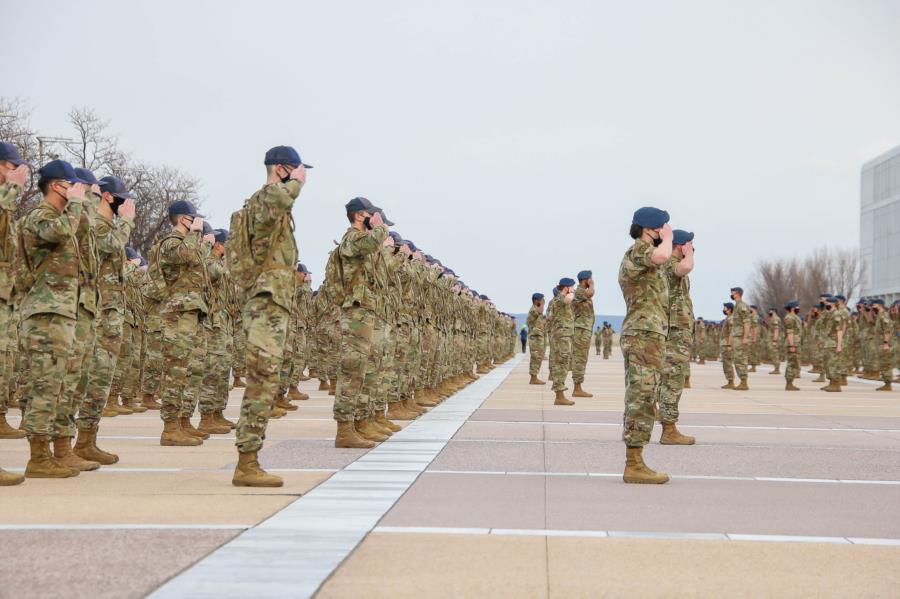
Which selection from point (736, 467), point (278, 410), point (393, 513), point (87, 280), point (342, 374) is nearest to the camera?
point (393, 513)

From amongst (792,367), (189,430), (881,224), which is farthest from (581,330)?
(881,224)

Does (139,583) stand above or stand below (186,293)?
below

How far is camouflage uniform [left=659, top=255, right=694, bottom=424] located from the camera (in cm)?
1224

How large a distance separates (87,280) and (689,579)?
5770 mm

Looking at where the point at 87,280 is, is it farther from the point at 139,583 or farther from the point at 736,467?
the point at 736,467

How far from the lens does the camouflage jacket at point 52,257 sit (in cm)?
861

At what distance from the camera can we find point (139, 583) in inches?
194

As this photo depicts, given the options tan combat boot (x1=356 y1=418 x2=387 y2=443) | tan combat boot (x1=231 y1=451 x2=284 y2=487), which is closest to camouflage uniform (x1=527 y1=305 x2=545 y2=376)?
tan combat boot (x1=356 y1=418 x2=387 y2=443)

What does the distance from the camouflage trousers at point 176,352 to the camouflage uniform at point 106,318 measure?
0.73 meters

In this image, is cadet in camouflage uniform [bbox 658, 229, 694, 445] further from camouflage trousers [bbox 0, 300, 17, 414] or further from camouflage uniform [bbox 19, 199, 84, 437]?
camouflage trousers [bbox 0, 300, 17, 414]

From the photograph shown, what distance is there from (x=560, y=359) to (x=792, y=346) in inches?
398

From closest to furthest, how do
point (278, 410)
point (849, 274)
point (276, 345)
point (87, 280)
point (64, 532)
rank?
point (64, 532) < point (276, 345) < point (87, 280) < point (278, 410) < point (849, 274)

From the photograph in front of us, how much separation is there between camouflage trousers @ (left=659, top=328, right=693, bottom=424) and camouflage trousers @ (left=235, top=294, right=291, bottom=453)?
198 inches

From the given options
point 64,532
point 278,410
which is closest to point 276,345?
point 64,532
